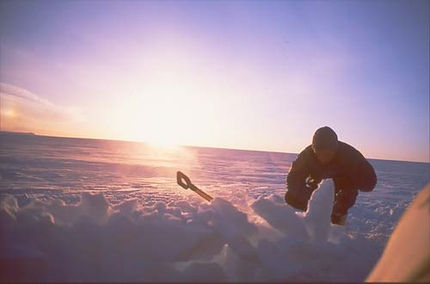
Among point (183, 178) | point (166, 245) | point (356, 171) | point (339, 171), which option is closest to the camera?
point (166, 245)

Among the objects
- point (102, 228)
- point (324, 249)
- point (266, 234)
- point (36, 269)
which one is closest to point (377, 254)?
point (324, 249)

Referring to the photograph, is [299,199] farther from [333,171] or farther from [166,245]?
[166,245]

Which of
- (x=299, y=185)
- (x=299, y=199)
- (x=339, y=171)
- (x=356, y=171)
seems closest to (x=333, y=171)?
(x=339, y=171)

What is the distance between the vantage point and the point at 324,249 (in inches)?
100.0

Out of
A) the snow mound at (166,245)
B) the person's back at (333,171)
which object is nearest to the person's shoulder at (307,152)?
the person's back at (333,171)

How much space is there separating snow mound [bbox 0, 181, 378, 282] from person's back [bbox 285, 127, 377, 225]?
131 centimetres

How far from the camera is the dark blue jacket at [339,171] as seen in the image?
4215mm

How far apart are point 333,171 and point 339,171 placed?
8cm

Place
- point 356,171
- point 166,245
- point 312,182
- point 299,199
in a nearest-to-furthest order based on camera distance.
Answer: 1. point 166,245
2. point 299,199
3. point 356,171
4. point 312,182

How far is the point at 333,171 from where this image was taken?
4.38 meters

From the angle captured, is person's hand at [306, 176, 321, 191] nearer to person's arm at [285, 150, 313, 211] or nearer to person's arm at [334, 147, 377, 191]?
person's arm at [285, 150, 313, 211]

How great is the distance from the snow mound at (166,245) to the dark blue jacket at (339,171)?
1391 millimetres

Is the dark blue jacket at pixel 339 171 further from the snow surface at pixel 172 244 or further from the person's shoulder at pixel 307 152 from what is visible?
the snow surface at pixel 172 244

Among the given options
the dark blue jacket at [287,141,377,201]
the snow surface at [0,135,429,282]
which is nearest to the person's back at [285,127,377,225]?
the dark blue jacket at [287,141,377,201]
